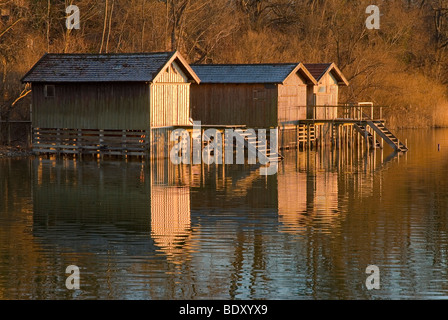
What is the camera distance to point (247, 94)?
49812 mm

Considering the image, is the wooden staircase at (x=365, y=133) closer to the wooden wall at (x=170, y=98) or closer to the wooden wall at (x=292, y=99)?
the wooden wall at (x=292, y=99)

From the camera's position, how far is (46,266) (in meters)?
17.9

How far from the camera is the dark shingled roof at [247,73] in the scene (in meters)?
49.0

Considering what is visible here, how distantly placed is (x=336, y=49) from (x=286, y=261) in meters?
58.5

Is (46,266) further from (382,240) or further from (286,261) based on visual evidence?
(382,240)

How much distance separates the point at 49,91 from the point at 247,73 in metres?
11.8

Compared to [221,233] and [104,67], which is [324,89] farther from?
[221,233]

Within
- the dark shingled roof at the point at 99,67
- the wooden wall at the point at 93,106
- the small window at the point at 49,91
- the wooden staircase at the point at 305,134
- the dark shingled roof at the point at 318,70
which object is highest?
the dark shingled roof at the point at 318,70

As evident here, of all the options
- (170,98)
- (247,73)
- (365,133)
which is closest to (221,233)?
(170,98)

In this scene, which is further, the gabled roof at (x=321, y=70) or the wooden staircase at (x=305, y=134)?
the gabled roof at (x=321, y=70)

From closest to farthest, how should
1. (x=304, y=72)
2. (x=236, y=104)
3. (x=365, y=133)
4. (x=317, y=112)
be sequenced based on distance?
(x=236, y=104), (x=304, y=72), (x=365, y=133), (x=317, y=112)

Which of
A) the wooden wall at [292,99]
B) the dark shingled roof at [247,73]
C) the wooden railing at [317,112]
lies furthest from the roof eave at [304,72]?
the wooden railing at [317,112]

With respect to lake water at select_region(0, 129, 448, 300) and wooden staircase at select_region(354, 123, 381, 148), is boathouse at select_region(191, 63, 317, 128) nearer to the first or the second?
wooden staircase at select_region(354, 123, 381, 148)

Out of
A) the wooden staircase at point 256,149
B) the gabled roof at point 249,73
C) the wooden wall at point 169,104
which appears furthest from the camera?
the gabled roof at point 249,73
